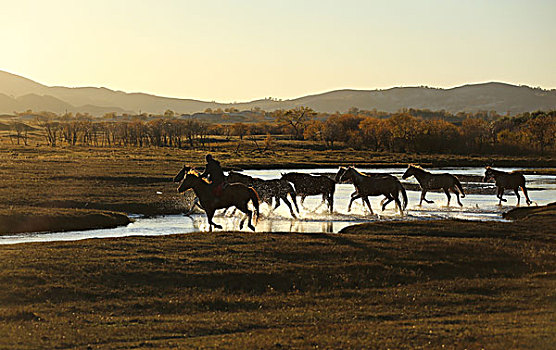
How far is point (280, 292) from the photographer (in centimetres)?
1556

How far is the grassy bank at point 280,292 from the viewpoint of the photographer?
11.6 m

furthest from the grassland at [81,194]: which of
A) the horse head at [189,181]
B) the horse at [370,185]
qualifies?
the horse at [370,185]

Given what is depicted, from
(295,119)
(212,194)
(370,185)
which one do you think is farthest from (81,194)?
(295,119)

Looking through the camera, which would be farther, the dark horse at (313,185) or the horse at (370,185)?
the dark horse at (313,185)

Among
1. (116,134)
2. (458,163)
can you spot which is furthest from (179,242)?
(116,134)

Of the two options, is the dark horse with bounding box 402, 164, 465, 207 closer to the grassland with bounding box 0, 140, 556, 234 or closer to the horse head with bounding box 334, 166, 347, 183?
the horse head with bounding box 334, 166, 347, 183

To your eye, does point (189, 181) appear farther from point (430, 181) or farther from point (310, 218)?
point (430, 181)

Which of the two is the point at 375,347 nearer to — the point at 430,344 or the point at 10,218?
the point at 430,344

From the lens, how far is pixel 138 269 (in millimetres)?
16953

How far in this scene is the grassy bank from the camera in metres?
11.6

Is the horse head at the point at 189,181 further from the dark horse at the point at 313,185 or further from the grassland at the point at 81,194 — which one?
the dark horse at the point at 313,185

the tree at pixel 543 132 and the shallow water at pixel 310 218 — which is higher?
the tree at pixel 543 132

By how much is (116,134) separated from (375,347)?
133611 millimetres

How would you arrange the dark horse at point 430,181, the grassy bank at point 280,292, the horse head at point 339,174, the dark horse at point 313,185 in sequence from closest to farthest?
the grassy bank at point 280,292 → the dark horse at point 313,185 → the horse head at point 339,174 → the dark horse at point 430,181
